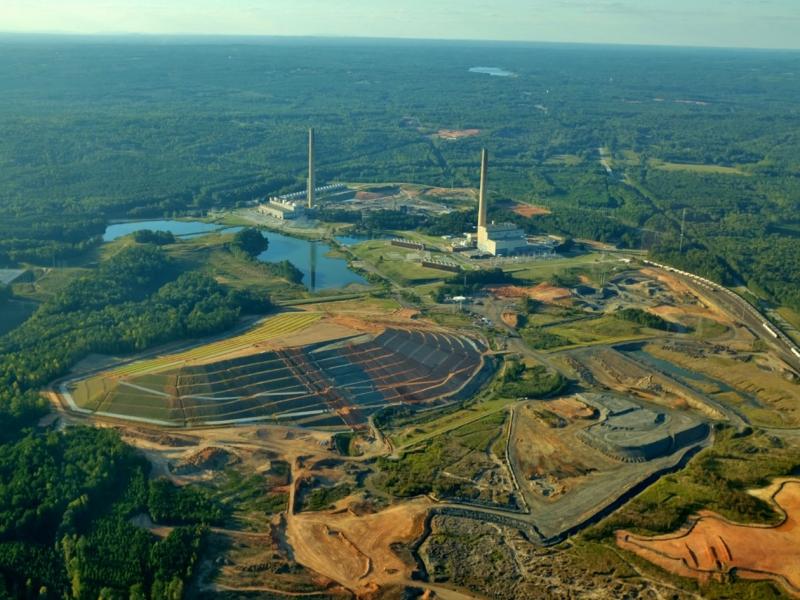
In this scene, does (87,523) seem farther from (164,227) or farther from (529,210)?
(529,210)

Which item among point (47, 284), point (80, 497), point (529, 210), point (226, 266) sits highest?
point (80, 497)

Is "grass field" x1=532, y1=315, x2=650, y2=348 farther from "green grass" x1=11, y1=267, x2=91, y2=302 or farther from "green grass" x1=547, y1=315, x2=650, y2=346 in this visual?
"green grass" x1=11, y1=267, x2=91, y2=302

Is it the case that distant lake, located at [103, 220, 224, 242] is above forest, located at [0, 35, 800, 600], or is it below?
below

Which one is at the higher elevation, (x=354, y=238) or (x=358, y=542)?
(x=358, y=542)

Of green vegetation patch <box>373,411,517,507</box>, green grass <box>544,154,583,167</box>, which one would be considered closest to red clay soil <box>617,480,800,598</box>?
green vegetation patch <box>373,411,517,507</box>

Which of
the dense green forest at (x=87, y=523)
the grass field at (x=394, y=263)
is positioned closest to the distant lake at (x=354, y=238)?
the grass field at (x=394, y=263)

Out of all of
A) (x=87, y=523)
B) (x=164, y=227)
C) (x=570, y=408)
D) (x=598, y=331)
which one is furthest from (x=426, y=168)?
(x=87, y=523)

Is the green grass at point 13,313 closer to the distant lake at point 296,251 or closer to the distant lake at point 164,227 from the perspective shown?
the distant lake at point 296,251
